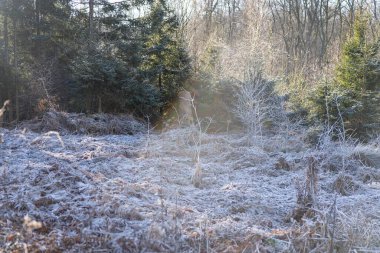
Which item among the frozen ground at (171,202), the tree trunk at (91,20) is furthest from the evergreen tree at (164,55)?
the frozen ground at (171,202)

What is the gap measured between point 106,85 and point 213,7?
49.2 feet

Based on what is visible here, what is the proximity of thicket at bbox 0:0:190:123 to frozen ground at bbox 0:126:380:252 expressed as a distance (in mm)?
5399

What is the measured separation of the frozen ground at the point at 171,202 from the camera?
2.94m

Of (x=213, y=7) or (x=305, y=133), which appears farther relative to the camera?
(x=213, y=7)

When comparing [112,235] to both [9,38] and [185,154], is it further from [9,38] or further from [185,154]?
[9,38]

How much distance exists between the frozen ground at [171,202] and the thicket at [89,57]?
540 centimetres

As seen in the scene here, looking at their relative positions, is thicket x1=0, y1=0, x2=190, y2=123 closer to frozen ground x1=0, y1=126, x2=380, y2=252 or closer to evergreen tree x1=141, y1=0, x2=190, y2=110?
evergreen tree x1=141, y1=0, x2=190, y2=110

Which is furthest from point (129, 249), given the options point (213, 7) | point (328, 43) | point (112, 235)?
point (328, 43)

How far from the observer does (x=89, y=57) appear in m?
11.7

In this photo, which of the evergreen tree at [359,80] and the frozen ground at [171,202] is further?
the evergreen tree at [359,80]

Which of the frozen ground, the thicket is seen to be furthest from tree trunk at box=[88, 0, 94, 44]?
the frozen ground

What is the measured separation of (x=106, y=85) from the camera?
1207 cm

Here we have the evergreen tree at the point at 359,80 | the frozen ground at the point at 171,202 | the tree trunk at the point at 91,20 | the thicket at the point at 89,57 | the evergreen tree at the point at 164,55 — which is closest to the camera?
the frozen ground at the point at 171,202

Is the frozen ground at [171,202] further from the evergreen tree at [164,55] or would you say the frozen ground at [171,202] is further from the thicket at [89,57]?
the evergreen tree at [164,55]
